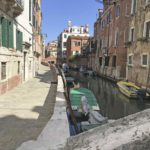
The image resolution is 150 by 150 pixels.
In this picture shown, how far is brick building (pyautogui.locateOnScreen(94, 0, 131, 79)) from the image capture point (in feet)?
83.5

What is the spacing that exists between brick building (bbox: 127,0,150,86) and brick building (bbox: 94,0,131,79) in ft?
9.96

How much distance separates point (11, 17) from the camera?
37.4 ft

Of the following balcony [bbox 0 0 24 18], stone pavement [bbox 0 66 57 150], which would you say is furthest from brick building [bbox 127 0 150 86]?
stone pavement [bbox 0 66 57 150]

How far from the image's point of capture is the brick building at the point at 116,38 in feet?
83.5

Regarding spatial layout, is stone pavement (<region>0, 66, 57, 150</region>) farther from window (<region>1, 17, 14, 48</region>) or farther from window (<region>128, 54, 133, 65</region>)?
window (<region>128, 54, 133, 65</region>)

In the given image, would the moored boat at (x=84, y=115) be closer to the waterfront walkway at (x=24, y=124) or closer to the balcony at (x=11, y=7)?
the waterfront walkway at (x=24, y=124)

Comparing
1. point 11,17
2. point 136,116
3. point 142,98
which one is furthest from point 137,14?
point 136,116

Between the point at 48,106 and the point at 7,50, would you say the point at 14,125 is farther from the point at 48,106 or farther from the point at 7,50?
the point at 7,50

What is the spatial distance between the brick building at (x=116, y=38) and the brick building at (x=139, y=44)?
3035mm

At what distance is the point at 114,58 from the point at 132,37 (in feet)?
22.0

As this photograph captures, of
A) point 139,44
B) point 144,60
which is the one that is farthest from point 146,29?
point 144,60

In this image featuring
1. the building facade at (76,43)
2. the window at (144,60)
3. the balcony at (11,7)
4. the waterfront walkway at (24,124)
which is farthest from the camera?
the building facade at (76,43)

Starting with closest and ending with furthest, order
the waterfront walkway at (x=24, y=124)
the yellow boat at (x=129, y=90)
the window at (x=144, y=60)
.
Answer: the waterfront walkway at (x=24, y=124)
the yellow boat at (x=129, y=90)
the window at (x=144, y=60)

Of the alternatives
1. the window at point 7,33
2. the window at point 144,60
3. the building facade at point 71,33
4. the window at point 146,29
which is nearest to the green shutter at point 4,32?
the window at point 7,33
